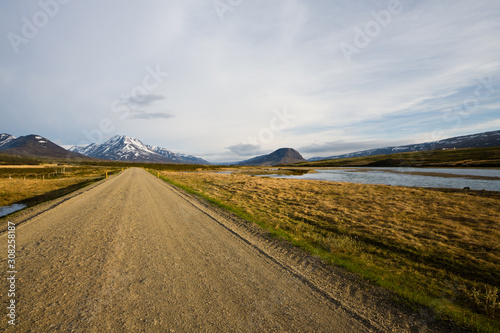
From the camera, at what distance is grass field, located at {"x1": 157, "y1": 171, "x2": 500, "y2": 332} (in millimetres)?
6148

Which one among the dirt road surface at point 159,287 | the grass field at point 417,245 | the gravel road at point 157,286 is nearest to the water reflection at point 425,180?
the grass field at point 417,245

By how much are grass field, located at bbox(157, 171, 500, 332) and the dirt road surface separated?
2.77m

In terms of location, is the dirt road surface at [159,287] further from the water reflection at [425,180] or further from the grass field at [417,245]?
the water reflection at [425,180]

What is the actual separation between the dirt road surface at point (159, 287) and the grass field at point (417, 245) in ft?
9.08

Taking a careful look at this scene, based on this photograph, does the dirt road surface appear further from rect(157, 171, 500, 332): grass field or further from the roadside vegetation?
the roadside vegetation

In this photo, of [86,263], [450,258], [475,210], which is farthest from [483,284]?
[475,210]

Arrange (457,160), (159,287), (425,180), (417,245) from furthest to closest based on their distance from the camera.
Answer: (457,160) → (425,180) → (417,245) → (159,287)

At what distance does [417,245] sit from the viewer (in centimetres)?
1033

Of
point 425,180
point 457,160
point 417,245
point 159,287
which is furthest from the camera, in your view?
point 457,160

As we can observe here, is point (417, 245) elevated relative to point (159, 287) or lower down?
lower down

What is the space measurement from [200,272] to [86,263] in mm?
3954

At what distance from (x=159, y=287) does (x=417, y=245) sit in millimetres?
11478

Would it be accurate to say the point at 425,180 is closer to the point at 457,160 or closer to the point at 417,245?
the point at 417,245

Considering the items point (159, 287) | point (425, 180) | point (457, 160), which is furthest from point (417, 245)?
point (457, 160)
